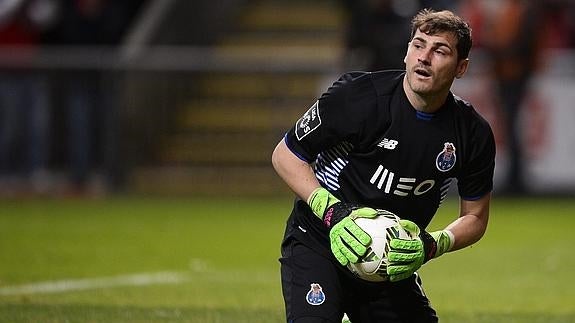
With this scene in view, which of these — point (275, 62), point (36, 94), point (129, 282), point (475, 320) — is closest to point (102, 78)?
point (36, 94)

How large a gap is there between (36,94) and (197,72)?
2.43 m

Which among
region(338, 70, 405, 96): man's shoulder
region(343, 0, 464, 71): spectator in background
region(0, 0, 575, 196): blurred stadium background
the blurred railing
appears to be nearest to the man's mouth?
region(338, 70, 405, 96): man's shoulder

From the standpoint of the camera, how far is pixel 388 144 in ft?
22.8

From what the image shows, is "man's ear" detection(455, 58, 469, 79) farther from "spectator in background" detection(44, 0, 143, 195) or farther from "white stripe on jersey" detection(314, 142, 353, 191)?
"spectator in background" detection(44, 0, 143, 195)

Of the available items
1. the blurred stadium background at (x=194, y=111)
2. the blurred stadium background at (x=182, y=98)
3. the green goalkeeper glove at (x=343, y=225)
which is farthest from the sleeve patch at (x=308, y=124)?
the blurred stadium background at (x=182, y=98)

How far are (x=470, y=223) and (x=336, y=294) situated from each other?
2.82ft

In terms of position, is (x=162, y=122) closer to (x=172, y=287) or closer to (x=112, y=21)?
(x=112, y=21)

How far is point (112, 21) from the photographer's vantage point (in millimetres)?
19672

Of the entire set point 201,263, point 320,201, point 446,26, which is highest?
point 446,26

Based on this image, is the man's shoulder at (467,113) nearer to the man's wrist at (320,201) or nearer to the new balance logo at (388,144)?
the new balance logo at (388,144)

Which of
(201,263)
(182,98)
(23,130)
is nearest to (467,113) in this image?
(201,263)

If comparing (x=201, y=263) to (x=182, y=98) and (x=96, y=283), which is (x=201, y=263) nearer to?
(x=96, y=283)

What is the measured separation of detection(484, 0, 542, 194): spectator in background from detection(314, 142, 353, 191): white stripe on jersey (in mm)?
11559

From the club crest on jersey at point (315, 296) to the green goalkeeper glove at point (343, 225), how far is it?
0.86 feet
